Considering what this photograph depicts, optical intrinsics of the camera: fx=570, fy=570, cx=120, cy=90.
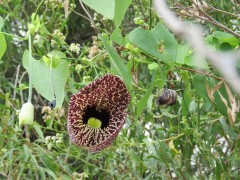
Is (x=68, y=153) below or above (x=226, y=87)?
below

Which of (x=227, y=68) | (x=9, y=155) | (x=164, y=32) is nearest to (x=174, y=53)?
(x=164, y=32)

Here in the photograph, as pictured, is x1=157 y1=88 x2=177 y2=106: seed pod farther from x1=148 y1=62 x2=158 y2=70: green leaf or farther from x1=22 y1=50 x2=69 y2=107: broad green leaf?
x1=22 y1=50 x2=69 y2=107: broad green leaf

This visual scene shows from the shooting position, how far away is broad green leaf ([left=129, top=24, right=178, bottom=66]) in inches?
24.4

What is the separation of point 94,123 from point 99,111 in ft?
0.05

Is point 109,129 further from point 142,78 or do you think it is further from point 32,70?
point 142,78

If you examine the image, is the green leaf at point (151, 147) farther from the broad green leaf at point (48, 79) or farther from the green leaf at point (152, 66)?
the broad green leaf at point (48, 79)

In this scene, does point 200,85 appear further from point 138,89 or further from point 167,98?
point 138,89

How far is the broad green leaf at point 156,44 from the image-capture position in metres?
0.62

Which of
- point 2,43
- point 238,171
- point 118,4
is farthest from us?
point 238,171

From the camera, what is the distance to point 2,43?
0.64 meters

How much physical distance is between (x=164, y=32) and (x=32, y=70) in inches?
6.0

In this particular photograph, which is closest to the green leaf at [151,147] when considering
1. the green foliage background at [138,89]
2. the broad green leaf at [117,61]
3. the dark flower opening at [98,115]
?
the green foliage background at [138,89]

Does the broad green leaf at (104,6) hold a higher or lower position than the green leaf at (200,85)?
higher

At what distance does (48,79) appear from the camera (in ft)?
2.04
